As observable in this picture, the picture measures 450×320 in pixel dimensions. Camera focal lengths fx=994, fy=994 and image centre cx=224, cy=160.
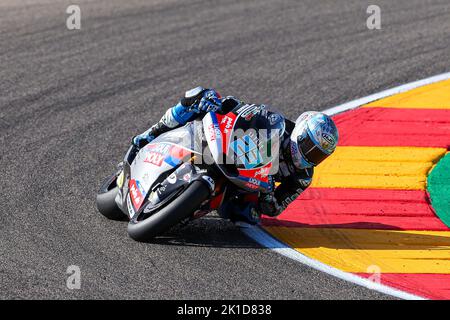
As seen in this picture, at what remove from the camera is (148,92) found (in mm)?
12742

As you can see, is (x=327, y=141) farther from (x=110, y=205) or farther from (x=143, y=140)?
(x=110, y=205)

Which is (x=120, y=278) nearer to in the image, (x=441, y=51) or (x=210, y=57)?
(x=210, y=57)

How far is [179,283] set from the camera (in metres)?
7.94

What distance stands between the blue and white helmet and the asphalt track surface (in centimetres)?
91

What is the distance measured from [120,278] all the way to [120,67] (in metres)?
6.01

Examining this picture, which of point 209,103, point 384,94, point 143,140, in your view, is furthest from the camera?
point 384,94

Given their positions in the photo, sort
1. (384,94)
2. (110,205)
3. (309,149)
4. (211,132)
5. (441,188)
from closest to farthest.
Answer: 1. (211,132)
2. (309,149)
3. (110,205)
4. (441,188)
5. (384,94)

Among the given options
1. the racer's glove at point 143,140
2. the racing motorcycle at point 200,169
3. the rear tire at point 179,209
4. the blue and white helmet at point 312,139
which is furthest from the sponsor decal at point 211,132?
the racer's glove at point 143,140

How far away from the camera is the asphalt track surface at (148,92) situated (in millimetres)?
8102

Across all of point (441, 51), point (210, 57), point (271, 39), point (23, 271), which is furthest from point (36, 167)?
point (441, 51)

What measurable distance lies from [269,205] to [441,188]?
218 centimetres

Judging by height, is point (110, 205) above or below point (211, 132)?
below

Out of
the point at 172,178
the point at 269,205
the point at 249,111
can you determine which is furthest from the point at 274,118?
the point at 172,178

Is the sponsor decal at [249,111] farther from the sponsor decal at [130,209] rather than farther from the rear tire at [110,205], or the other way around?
the rear tire at [110,205]
